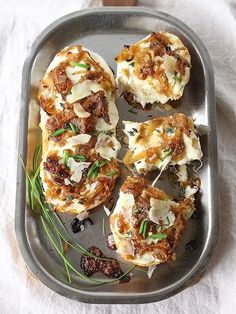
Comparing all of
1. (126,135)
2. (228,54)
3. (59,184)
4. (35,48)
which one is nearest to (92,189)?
(59,184)

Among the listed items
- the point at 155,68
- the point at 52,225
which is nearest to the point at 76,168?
the point at 52,225

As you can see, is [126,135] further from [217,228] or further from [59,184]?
[217,228]

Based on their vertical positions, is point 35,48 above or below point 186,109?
above

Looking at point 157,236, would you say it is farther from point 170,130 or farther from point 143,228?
point 170,130

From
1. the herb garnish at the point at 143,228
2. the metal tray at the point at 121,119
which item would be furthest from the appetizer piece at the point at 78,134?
the herb garnish at the point at 143,228

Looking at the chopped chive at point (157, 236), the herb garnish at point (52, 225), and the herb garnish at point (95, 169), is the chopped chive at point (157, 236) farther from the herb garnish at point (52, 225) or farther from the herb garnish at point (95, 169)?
the herb garnish at point (95, 169)

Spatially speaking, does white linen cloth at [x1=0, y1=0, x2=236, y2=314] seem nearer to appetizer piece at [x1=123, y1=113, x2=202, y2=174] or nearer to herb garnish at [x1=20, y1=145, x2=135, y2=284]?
herb garnish at [x1=20, y1=145, x2=135, y2=284]
